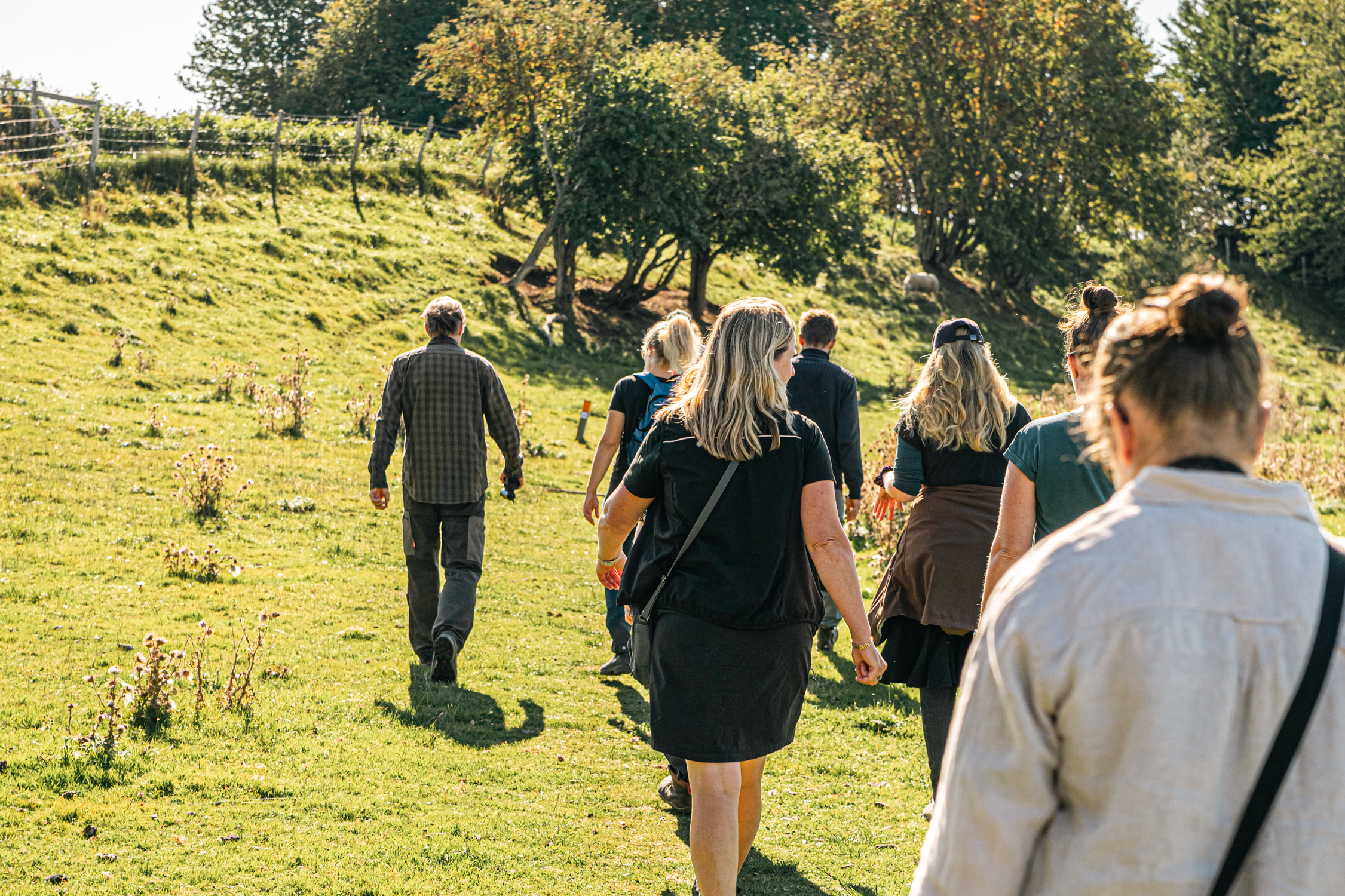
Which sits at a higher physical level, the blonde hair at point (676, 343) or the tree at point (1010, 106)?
the tree at point (1010, 106)

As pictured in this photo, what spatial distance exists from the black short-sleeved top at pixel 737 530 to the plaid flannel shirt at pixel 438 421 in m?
3.61

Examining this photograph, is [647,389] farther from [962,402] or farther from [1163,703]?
[1163,703]

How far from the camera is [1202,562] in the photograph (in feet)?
5.79

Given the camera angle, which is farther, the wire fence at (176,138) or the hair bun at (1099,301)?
the wire fence at (176,138)

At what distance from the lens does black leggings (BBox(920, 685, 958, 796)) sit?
5223 mm

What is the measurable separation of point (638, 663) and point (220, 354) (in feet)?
49.5

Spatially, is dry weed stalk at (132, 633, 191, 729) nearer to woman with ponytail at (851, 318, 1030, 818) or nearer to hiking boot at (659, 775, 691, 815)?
hiking boot at (659, 775, 691, 815)

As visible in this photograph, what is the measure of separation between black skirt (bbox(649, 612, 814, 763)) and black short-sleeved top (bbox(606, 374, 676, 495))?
2.82m

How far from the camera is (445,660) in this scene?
7.50 m

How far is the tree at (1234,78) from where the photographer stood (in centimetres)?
5184

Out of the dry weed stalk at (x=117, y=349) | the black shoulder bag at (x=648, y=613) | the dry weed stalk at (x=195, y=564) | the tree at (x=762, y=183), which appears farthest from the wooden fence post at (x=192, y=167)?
the black shoulder bag at (x=648, y=613)

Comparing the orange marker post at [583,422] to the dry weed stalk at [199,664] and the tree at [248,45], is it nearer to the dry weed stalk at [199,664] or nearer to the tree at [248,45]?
the dry weed stalk at [199,664]

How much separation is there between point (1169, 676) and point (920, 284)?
119 feet

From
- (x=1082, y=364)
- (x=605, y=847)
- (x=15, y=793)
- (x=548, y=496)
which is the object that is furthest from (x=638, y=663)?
(x=548, y=496)
